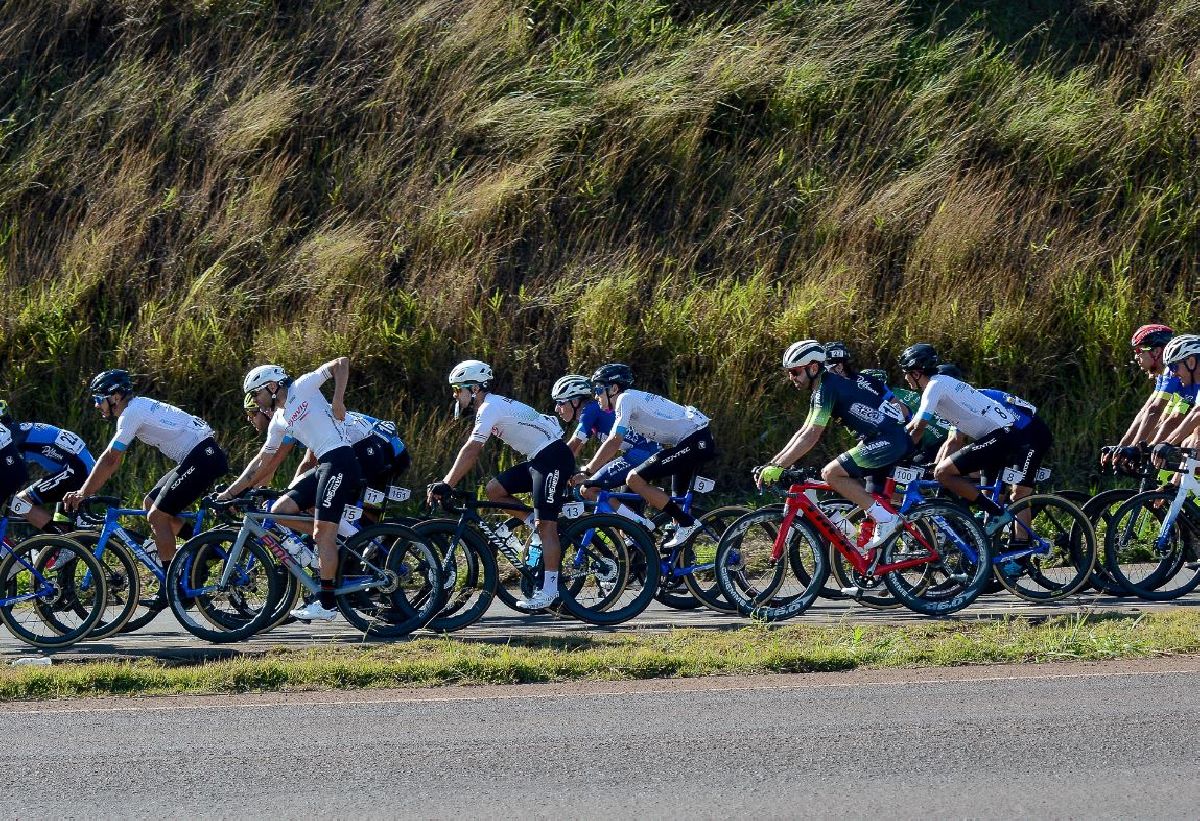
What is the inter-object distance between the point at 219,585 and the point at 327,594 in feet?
2.52

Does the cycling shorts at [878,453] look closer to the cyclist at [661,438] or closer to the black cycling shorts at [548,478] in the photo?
the cyclist at [661,438]

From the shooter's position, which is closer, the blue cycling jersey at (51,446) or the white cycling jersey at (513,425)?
the white cycling jersey at (513,425)

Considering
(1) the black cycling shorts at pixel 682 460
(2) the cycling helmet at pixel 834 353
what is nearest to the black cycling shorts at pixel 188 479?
(1) the black cycling shorts at pixel 682 460

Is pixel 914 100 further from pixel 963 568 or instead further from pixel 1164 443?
pixel 963 568

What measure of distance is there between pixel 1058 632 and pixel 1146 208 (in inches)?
423

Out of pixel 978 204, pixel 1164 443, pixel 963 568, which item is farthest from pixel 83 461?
pixel 978 204

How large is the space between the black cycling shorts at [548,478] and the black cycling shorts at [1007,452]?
313 cm

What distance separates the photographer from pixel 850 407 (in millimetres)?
10641

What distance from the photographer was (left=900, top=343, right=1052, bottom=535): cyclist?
11266 millimetres

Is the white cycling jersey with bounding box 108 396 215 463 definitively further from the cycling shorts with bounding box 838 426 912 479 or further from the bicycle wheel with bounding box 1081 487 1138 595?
the bicycle wheel with bounding box 1081 487 1138 595

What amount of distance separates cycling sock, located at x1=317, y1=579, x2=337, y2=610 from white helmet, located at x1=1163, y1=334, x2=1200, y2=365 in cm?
721

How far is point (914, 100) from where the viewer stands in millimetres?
19344

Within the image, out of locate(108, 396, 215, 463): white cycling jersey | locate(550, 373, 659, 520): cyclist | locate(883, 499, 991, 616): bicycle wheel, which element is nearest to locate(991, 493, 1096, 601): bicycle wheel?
locate(883, 499, 991, 616): bicycle wheel

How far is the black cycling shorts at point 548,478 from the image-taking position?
10844mm
